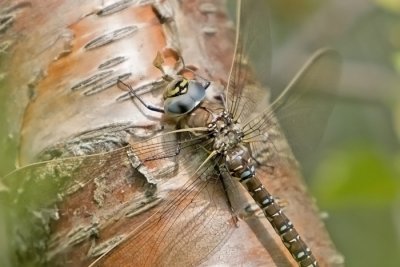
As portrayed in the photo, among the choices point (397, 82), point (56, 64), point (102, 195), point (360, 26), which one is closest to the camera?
point (102, 195)

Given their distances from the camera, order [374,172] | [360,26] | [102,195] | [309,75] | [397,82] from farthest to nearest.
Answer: [360,26] < [397,82] < [374,172] < [309,75] < [102,195]

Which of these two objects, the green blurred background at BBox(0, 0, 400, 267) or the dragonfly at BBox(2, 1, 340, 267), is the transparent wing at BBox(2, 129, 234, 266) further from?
the green blurred background at BBox(0, 0, 400, 267)

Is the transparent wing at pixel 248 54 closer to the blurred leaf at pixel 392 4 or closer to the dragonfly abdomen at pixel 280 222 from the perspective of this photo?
the dragonfly abdomen at pixel 280 222

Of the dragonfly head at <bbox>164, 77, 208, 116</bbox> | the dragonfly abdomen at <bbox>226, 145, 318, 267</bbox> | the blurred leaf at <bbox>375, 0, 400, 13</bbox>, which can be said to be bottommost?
the dragonfly abdomen at <bbox>226, 145, 318, 267</bbox>

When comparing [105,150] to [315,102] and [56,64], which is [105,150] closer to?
[56,64]

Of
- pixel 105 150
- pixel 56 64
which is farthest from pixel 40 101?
pixel 105 150

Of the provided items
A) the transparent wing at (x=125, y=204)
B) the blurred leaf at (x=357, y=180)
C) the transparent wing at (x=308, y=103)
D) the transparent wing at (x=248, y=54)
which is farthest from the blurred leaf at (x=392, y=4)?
the transparent wing at (x=125, y=204)

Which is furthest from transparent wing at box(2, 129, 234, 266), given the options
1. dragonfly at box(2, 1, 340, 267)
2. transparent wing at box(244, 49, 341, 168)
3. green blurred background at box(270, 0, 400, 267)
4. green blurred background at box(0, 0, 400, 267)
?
green blurred background at box(270, 0, 400, 267)
